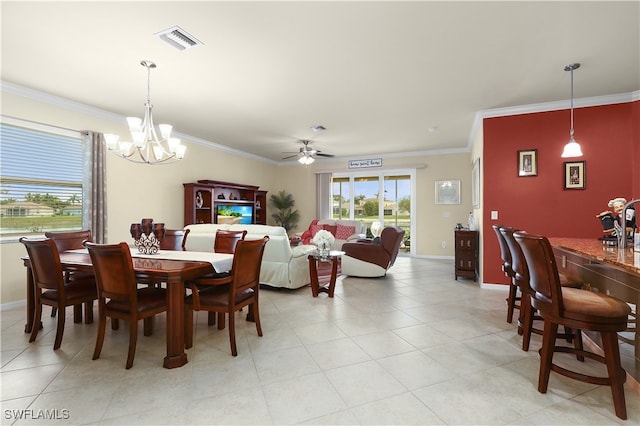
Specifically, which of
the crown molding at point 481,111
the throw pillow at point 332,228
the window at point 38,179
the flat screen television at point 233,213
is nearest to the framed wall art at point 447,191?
the crown molding at point 481,111

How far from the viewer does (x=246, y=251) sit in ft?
8.51

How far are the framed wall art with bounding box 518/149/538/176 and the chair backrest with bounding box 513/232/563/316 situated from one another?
2870 mm

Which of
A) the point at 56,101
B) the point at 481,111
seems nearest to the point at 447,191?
the point at 481,111

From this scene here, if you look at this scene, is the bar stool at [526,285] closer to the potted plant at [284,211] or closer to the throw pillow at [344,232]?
the throw pillow at [344,232]

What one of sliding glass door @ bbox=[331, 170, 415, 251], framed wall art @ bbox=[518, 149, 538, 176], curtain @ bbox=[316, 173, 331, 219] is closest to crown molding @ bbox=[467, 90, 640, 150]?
framed wall art @ bbox=[518, 149, 538, 176]

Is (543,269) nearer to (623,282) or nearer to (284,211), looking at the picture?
(623,282)

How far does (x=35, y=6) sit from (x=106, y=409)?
2876mm

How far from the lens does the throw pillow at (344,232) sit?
748 centimetres

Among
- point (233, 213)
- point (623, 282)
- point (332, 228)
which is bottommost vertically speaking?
point (623, 282)

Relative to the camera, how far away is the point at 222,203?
21.7ft

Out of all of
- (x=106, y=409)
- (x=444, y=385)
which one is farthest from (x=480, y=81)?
(x=106, y=409)

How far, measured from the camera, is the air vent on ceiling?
8.25 feet

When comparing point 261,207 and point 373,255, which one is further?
point 261,207

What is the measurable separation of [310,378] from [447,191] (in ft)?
21.3
